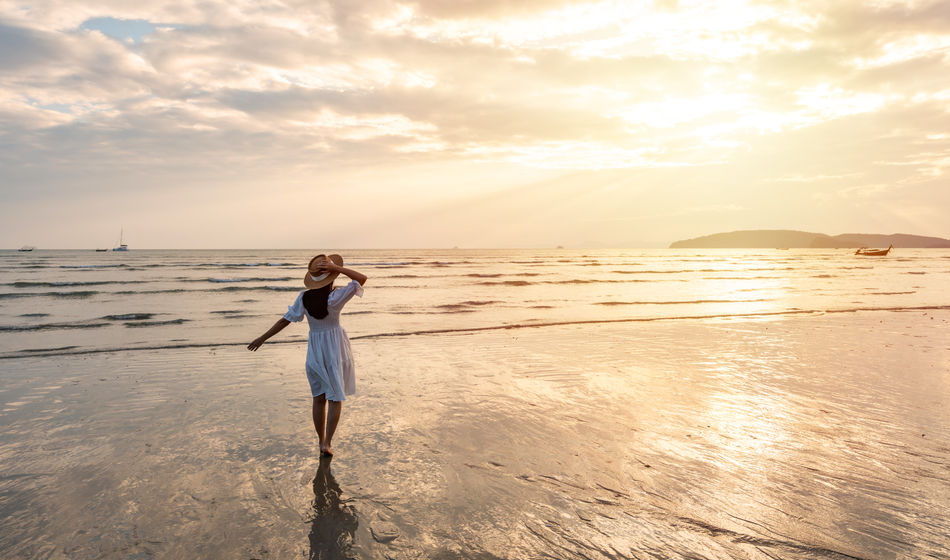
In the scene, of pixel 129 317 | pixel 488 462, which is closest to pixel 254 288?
pixel 129 317

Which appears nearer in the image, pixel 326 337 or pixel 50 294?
pixel 326 337

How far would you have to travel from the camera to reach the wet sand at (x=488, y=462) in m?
4.02

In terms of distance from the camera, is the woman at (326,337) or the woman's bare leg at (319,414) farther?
the woman's bare leg at (319,414)

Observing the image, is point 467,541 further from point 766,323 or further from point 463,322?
point 766,323

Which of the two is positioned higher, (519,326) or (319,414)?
(319,414)

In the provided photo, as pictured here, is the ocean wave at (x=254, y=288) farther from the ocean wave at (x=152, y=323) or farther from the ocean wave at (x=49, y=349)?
the ocean wave at (x=49, y=349)

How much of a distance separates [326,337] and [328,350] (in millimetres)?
148

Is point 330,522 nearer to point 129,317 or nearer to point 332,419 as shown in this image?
point 332,419

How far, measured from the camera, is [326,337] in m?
→ 5.82

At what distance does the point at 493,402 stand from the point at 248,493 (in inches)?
152

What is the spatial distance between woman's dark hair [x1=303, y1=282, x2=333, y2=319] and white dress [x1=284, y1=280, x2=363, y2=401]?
53 millimetres

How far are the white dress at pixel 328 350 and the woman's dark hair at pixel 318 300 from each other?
5 cm

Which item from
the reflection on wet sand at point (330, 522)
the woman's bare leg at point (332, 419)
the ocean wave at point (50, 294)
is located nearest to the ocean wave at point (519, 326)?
A: the woman's bare leg at point (332, 419)

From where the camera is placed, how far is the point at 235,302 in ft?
80.8
